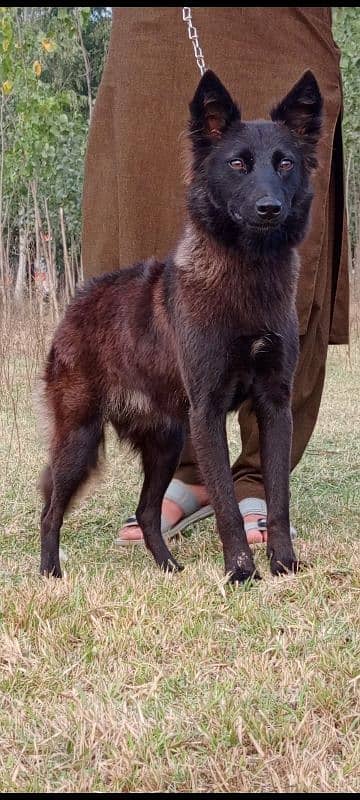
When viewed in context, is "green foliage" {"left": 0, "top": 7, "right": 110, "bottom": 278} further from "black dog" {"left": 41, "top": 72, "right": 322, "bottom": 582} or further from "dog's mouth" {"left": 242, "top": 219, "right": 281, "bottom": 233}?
"dog's mouth" {"left": 242, "top": 219, "right": 281, "bottom": 233}

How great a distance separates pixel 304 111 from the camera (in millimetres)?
3449

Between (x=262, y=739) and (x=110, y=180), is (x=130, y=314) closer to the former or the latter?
(x=110, y=180)

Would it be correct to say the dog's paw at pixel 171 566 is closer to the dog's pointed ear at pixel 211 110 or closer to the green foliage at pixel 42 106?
the dog's pointed ear at pixel 211 110

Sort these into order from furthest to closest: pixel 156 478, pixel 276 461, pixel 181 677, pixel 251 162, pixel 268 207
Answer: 1. pixel 156 478
2. pixel 276 461
3. pixel 251 162
4. pixel 268 207
5. pixel 181 677

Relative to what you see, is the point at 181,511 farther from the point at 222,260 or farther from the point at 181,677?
the point at 181,677

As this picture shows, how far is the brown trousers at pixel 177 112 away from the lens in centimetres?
418

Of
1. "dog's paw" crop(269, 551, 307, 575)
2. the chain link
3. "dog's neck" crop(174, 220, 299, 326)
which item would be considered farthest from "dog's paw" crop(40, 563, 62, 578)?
the chain link

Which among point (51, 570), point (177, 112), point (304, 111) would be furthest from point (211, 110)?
point (51, 570)

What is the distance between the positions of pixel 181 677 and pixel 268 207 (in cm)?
143

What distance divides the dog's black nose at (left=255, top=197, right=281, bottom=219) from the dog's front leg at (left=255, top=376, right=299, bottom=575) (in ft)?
2.00

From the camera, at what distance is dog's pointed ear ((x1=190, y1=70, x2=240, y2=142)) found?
10.8 ft

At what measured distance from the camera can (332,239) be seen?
4.55m

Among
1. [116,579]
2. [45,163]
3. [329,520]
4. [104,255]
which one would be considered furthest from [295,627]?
[45,163]

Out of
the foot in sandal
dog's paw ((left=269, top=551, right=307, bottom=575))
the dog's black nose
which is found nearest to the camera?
the dog's black nose
